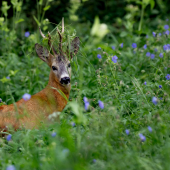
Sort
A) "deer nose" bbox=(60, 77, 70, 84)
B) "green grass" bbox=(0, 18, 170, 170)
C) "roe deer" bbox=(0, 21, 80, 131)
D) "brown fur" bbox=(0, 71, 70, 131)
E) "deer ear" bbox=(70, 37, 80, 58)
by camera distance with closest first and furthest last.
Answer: "green grass" bbox=(0, 18, 170, 170) < "brown fur" bbox=(0, 71, 70, 131) < "roe deer" bbox=(0, 21, 80, 131) < "deer nose" bbox=(60, 77, 70, 84) < "deer ear" bbox=(70, 37, 80, 58)

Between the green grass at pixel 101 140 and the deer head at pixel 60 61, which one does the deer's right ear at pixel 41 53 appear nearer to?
the deer head at pixel 60 61

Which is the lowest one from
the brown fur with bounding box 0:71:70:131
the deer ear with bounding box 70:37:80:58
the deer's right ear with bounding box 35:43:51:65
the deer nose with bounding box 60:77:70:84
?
the brown fur with bounding box 0:71:70:131

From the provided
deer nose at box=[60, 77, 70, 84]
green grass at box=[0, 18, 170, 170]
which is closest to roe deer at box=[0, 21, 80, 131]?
deer nose at box=[60, 77, 70, 84]

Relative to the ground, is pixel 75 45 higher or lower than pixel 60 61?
higher

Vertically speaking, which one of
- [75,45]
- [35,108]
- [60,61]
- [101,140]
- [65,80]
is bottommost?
[35,108]

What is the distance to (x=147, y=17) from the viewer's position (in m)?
8.06

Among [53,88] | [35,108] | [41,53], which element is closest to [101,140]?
[53,88]

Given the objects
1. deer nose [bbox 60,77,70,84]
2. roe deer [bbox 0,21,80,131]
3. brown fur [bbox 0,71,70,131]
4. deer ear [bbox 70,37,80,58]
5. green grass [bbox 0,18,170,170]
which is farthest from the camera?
deer ear [bbox 70,37,80,58]

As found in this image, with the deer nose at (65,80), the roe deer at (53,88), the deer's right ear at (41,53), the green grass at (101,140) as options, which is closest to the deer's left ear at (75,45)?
the roe deer at (53,88)

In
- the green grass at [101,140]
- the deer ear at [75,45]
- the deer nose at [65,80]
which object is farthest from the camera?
the deer ear at [75,45]

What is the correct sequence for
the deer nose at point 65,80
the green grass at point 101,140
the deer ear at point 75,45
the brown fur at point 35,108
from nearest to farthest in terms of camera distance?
the green grass at point 101,140, the brown fur at point 35,108, the deer nose at point 65,80, the deer ear at point 75,45

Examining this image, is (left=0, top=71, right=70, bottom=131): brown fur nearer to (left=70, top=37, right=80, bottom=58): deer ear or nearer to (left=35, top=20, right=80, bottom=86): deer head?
(left=35, top=20, right=80, bottom=86): deer head

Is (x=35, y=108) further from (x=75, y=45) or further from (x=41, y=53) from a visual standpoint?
(x=75, y=45)

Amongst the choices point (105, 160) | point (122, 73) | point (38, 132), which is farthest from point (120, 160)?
point (122, 73)
